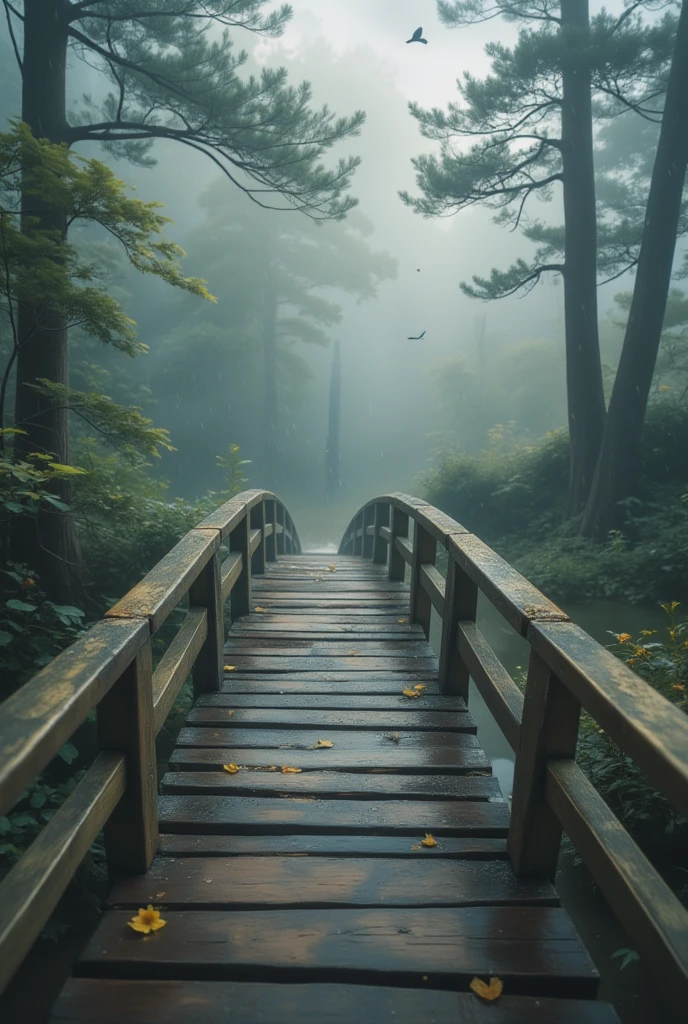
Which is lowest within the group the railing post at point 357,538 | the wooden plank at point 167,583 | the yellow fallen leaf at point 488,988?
the railing post at point 357,538

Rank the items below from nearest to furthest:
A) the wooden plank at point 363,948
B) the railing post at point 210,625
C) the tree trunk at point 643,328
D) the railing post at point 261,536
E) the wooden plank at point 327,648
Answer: the wooden plank at point 363,948 → the railing post at point 210,625 → the wooden plank at point 327,648 → the railing post at point 261,536 → the tree trunk at point 643,328

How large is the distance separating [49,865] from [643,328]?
11435 mm

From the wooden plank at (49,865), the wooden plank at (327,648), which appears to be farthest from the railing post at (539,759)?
the wooden plank at (327,648)

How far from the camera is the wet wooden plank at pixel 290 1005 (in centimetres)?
153

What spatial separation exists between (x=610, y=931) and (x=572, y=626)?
9.20 feet

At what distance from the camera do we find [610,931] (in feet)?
11.9

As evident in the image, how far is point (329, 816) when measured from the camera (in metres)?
2.31

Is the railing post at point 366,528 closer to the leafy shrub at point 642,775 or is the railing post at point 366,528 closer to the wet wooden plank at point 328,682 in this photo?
the leafy shrub at point 642,775

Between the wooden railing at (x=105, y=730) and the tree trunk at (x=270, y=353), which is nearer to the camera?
the wooden railing at (x=105, y=730)

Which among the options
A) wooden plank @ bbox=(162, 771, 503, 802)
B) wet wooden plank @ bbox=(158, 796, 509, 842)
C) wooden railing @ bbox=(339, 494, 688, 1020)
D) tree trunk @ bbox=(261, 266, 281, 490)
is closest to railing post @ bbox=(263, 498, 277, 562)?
wooden railing @ bbox=(339, 494, 688, 1020)

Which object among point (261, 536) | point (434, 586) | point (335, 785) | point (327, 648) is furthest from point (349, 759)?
point (261, 536)

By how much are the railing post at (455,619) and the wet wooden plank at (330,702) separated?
8 cm

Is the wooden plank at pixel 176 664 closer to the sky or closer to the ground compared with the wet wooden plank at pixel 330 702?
closer to the sky

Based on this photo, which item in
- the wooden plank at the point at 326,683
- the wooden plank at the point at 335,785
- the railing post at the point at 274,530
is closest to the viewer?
the wooden plank at the point at 335,785
